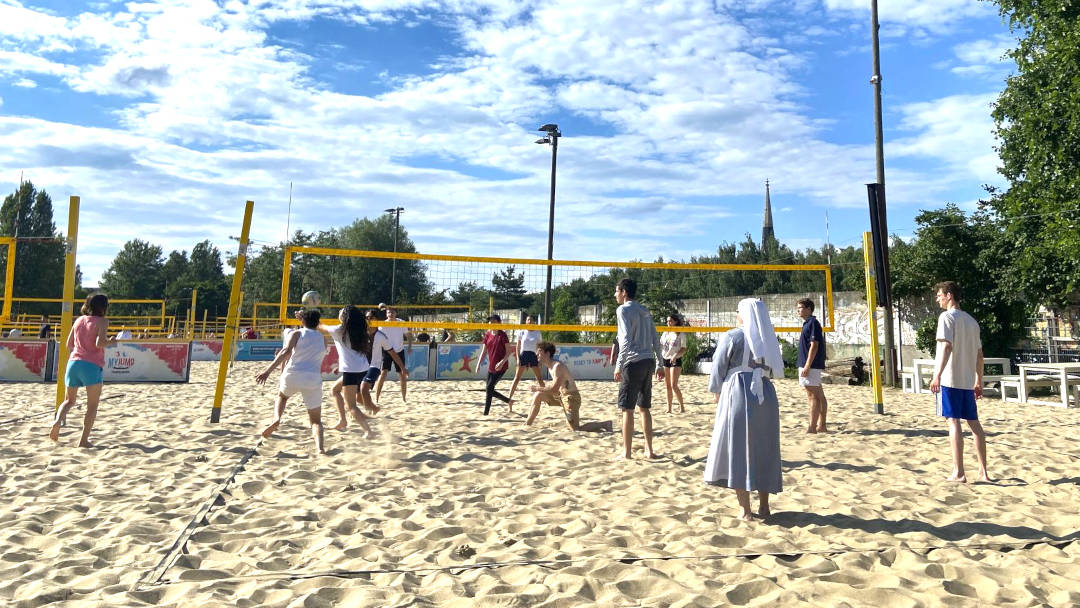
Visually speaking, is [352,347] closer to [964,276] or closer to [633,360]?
[633,360]

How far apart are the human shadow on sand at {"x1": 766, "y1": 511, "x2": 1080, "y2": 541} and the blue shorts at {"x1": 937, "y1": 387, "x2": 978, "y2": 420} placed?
1.16 metres

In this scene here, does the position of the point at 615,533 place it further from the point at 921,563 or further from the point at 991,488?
the point at 991,488

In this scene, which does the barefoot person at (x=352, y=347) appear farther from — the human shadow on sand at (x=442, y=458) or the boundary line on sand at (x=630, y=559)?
the boundary line on sand at (x=630, y=559)

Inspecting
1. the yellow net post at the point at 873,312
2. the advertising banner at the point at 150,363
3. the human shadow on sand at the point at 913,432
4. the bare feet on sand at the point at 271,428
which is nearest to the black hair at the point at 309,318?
the bare feet on sand at the point at 271,428

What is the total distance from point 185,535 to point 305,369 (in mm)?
2344

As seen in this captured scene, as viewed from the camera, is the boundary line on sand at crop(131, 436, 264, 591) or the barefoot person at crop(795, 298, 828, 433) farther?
the barefoot person at crop(795, 298, 828, 433)

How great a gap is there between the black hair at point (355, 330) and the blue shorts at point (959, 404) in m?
4.60

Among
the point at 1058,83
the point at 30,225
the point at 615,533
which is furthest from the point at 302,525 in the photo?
the point at 30,225

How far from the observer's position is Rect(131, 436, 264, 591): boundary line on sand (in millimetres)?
2684

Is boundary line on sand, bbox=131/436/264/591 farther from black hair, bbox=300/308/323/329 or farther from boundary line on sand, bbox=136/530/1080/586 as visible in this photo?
black hair, bbox=300/308/323/329

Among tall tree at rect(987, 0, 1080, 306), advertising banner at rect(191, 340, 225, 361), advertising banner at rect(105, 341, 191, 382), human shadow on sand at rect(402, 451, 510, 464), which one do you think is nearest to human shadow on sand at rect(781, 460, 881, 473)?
human shadow on sand at rect(402, 451, 510, 464)

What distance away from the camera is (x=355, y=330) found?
6164 mm

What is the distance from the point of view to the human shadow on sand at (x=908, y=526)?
3363mm

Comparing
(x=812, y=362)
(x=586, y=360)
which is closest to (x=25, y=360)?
(x=586, y=360)
